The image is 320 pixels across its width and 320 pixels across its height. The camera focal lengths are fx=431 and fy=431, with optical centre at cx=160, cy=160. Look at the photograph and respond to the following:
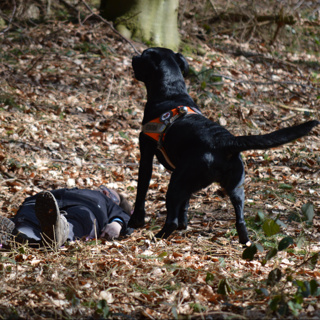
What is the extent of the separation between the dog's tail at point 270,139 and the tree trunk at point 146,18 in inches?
285

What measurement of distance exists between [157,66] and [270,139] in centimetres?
175

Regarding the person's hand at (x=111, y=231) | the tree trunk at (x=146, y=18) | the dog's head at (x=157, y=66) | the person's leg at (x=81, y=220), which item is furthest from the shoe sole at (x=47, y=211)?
the tree trunk at (x=146, y=18)

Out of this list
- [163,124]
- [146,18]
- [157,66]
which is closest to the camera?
[163,124]

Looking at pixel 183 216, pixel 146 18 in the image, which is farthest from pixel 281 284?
pixel 146 18

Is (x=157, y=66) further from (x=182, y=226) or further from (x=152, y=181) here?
(x=152, y=181)

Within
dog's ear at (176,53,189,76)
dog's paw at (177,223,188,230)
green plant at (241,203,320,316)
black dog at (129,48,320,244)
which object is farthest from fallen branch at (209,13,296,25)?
green plant at (241,203,320,316)

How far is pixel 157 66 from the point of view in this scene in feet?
14.9

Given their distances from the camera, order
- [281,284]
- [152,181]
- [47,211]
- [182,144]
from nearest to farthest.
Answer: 1. [281,284]
2. [47,211]
3. [182,144]
4. [152,181]

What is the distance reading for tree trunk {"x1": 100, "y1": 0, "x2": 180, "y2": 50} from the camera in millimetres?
10047

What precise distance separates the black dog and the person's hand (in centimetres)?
18

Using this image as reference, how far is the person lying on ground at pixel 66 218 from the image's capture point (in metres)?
3.46

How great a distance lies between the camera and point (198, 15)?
13.1 m

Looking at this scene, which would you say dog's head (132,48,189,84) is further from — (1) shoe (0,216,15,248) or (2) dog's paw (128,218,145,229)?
(1) shoe (0,216,15,248)

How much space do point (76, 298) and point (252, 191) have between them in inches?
134
